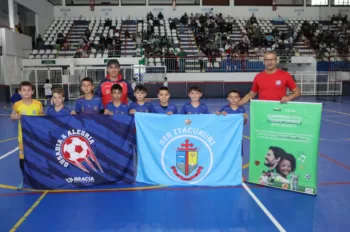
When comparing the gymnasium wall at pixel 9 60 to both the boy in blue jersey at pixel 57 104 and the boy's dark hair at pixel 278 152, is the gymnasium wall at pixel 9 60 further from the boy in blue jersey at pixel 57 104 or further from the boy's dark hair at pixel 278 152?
the boy's dark hair at pixel 278 152

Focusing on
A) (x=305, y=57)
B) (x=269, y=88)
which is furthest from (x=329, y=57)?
(x=269, y=88)

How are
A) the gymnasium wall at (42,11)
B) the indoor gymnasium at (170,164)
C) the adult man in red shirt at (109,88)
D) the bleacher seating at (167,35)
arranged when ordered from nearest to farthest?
the indoor gymnasium at (170,164), the adult man in red shirt at (109,88), the bleacher seating at (167,35), the gymnasium wall at (42,11)

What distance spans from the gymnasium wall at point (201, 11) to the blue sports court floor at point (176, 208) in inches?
1150

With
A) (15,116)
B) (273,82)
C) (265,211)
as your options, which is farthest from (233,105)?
(15,116)

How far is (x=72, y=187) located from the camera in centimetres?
509

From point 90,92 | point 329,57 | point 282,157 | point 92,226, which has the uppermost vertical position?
point 329,57

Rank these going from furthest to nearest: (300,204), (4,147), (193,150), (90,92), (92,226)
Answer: (4,147), (90,92), (193,150), (300,204), (92,226)

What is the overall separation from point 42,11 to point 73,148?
90.2 feet

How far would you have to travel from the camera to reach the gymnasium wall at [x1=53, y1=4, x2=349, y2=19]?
104 feet

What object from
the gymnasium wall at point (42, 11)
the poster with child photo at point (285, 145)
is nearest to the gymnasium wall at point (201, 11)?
the gymnasium wall at point (42, 11)

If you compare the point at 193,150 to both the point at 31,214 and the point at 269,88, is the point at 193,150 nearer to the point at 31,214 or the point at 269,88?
the point at 269,88

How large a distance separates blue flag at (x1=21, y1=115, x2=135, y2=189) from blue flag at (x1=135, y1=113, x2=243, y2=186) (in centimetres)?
38

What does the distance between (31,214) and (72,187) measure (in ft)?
3.24

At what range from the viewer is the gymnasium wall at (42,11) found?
25844 mm
